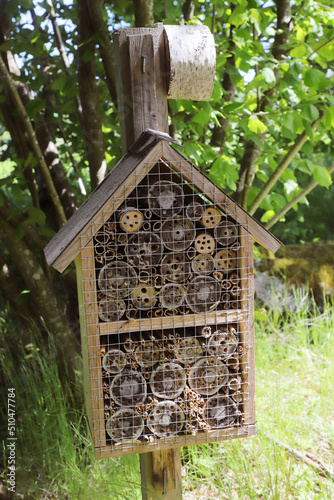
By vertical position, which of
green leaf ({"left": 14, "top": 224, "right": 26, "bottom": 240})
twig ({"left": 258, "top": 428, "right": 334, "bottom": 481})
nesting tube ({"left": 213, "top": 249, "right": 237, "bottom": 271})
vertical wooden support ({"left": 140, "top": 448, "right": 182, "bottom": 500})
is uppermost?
green leaf ({"left": 14, "top": 224, "right": 26, "bottom": 240})

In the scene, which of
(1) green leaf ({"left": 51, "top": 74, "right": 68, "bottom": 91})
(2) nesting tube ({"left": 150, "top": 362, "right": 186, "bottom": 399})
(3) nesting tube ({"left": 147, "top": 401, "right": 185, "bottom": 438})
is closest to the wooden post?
(2) nesting tube ({"left": 150, "top": 362, "right": 186, "bottom": 399})

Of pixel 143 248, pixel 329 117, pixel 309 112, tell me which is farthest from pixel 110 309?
pixel 329 117

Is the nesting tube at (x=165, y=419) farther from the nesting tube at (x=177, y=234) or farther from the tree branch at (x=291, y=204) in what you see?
the tree branch at (x=291, y=204)

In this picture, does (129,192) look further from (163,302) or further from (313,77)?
(313,77)

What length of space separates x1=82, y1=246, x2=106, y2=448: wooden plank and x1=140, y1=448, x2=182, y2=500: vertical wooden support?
0.30m

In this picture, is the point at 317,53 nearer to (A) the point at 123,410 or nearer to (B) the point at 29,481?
(A) the point at 123,410

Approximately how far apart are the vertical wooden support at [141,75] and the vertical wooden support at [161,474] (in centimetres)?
106

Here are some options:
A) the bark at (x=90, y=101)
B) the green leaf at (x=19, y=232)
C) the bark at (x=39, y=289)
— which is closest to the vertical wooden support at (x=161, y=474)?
the bark at (x=39, y=289)

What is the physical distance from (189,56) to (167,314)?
77 cm

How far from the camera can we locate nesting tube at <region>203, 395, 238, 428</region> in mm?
1396

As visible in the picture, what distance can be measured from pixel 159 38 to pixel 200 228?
0.60 m

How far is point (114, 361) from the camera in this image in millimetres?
1308

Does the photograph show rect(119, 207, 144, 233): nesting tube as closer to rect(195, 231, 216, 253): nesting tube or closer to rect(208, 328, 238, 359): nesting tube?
rect(195, 231, 216, 253): nesting tube

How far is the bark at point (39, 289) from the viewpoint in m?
2.65
